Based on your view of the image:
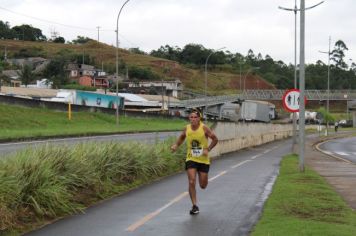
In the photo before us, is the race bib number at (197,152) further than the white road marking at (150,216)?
Yes

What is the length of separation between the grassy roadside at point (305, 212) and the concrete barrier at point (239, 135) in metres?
12.5

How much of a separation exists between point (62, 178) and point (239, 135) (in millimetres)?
23444

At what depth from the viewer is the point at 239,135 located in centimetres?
3375

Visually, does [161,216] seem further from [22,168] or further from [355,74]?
[355,74]

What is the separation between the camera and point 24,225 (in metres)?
9.16

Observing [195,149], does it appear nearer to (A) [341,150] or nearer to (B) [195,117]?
(B) [195,117]

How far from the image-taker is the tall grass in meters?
9.32

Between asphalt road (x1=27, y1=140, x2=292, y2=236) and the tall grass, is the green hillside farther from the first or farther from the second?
asphalt road (x1=27, y1=140, x2=292, y2=236)

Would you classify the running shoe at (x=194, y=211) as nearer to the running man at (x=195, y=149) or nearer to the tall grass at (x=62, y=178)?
the running man at (x=195, y=149)

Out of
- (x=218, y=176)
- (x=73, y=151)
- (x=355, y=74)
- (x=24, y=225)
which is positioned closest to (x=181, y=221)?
(x=24, y=225)

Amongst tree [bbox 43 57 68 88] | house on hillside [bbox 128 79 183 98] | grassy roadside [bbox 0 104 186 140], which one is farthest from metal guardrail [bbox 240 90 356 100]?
grassy roadside [bbox 0 104 186 140]

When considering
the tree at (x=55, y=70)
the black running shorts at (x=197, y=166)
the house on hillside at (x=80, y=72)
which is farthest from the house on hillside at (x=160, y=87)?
the black running shorts at (x=197, y=166)

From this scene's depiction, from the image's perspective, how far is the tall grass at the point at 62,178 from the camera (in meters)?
9.32

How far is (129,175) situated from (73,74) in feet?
444
